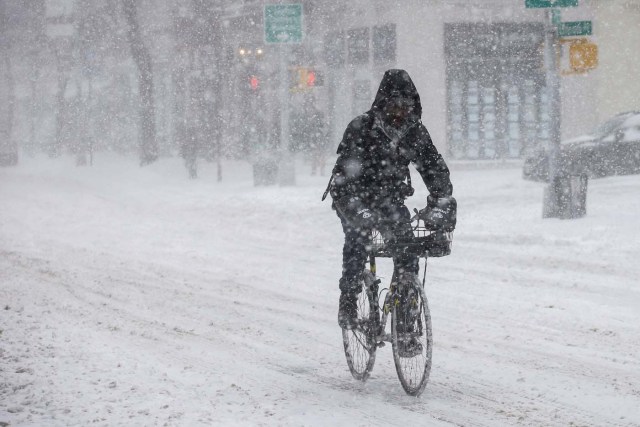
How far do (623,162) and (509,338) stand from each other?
52.5ft

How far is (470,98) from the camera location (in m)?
29.7

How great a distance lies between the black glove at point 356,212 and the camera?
5.12 metres

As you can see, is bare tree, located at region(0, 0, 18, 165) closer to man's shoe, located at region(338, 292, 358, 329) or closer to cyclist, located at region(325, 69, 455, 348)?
man's shoe, located at region(338, 292, 358, 329)

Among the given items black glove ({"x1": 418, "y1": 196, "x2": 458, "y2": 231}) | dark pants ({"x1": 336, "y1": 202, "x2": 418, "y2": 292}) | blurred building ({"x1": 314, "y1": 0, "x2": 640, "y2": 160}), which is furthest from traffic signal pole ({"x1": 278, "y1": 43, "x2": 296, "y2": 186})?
black glove ({"x1": 418, "y1": 196, "x2": 458, "y2": 231})

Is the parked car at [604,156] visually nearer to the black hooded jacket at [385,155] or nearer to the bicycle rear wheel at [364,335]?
the bicycle rear wheel at [364,335]

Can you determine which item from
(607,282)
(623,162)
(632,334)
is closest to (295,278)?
(607,282)

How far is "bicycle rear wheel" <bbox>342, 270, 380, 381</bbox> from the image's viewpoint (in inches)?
218

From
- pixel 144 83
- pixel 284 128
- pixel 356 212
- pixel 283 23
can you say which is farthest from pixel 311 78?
pixel 356 212

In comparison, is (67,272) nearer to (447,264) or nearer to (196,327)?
(196,327)

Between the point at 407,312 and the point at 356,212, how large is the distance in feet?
2.21

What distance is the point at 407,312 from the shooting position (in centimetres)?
527

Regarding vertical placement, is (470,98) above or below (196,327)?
above

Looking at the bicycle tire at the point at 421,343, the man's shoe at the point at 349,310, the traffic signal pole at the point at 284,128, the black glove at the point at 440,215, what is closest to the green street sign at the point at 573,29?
the man's shoe at the point at 349,310

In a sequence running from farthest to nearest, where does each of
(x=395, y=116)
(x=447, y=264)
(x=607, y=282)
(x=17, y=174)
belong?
1. (x=17, y=174)
2. (x=447, y=264)
3. (x=607, y=282)
4. (x=395, y=116)
